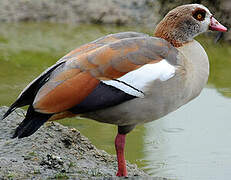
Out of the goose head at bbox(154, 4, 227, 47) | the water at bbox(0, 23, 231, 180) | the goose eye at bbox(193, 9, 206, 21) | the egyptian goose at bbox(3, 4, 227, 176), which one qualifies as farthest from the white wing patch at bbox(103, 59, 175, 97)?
the water at bbox(0, 23, 231, 180)

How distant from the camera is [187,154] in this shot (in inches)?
223

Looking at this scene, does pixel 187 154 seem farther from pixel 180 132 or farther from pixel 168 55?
pixel 168 55

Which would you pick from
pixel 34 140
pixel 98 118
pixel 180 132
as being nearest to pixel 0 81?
pixel 180 132

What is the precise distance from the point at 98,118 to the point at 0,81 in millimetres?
4127

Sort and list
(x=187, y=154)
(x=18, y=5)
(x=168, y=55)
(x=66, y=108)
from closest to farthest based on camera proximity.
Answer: (x=66, y=108) < (x=168, y=55) < (x=187, y=154) < (x=18, y=5)

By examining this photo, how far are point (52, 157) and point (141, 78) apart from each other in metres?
0.93

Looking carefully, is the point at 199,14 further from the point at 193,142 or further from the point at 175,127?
the point at 175,127

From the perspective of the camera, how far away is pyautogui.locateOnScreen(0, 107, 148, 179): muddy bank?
390 centimetres

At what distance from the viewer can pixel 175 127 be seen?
6379 mm

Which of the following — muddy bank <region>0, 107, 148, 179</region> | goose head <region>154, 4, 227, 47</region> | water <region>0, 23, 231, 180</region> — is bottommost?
water <region>0, 23, 231, 180</region>

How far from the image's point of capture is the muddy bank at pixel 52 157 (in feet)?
12.8

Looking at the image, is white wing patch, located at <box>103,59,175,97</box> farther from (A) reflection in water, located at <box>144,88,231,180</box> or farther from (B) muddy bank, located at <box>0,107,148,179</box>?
(A) reflection in water, located at <box>144,88,231,180</box>

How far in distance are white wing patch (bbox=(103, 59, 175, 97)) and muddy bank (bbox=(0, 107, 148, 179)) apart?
609mm

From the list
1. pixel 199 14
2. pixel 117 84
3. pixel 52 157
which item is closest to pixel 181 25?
pixel 199 14
